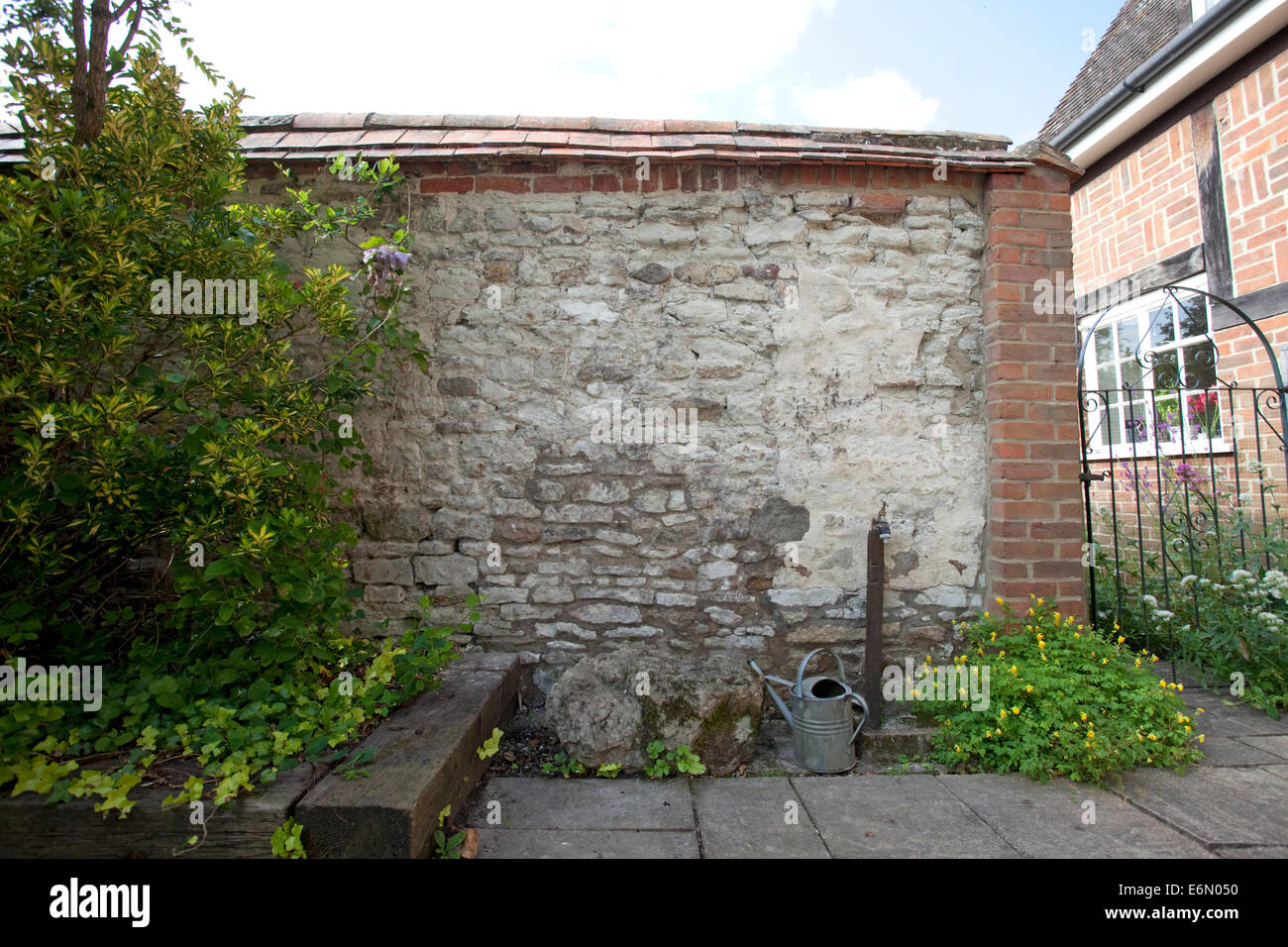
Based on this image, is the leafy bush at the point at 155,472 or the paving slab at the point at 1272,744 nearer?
the leafy bush at the point at 155,472

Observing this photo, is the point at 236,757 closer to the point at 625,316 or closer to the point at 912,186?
the point at 625,316

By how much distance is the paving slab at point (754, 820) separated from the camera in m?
2.34

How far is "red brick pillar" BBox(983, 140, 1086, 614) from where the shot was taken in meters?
3.37

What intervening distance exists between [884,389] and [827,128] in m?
1.48

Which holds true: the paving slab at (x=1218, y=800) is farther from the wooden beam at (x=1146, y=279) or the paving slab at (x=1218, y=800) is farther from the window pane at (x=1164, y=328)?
the window pane at (x=1164, y=328)

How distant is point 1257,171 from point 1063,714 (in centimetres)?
488

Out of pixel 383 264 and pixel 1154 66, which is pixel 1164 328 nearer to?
pixel 1154 66

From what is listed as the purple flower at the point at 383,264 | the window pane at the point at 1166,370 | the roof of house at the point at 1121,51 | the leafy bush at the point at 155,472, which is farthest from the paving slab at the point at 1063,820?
the roof of house at the point at 1121,51

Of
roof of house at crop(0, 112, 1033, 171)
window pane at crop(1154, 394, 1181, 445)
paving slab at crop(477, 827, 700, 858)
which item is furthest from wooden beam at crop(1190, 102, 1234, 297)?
paving slab at crop(477, 827, 700, 858)

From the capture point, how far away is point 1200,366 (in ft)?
18.4

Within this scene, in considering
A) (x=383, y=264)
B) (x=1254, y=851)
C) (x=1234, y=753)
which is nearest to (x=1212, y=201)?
(x=1234, y=753)

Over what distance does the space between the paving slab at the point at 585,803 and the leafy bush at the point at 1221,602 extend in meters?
2.85
